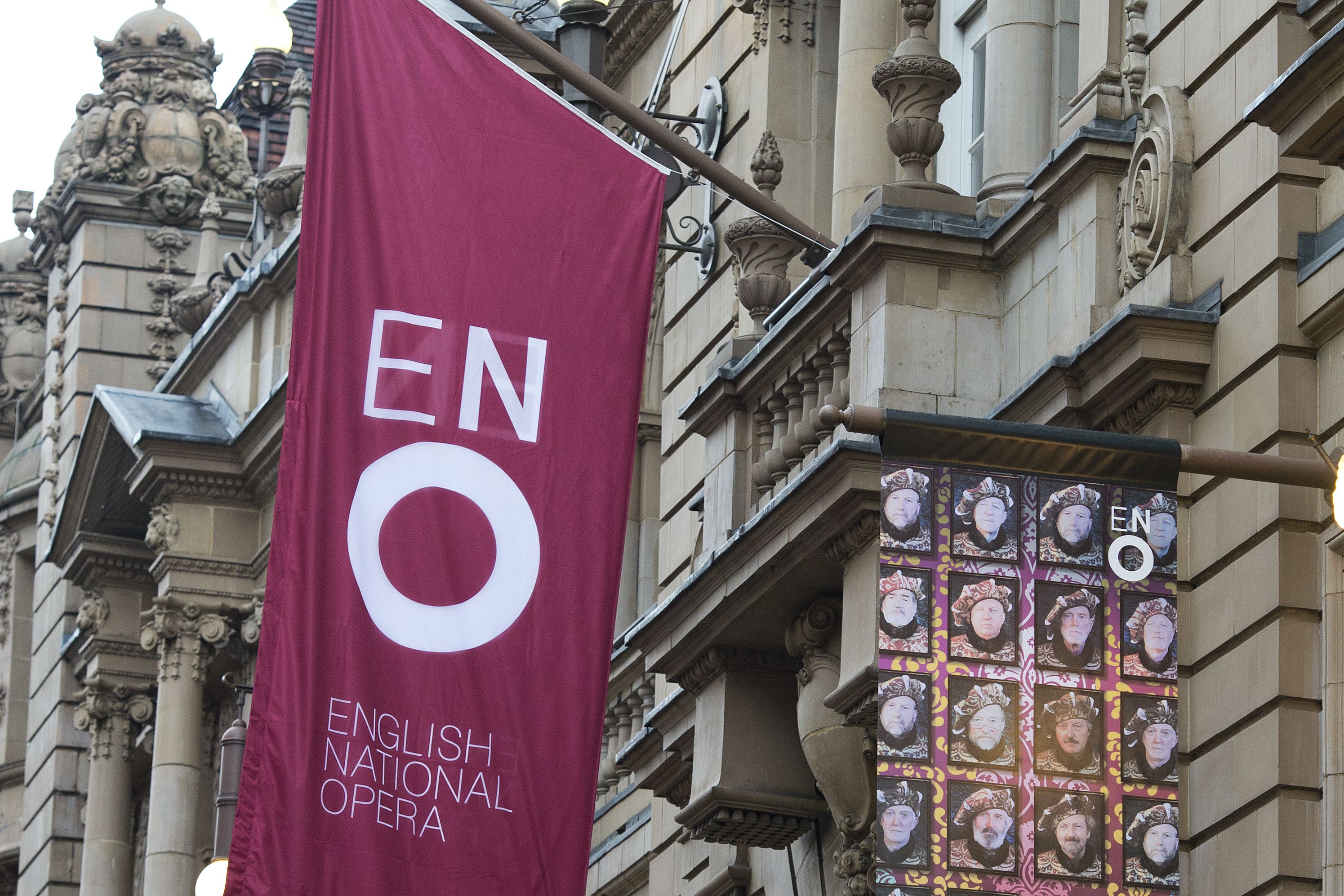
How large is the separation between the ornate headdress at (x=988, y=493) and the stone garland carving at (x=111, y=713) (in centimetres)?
2764

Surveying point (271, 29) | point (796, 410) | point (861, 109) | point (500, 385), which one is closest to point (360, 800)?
point (500, 385)

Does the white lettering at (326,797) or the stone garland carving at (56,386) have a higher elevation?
the stone garland carving at (56,386)

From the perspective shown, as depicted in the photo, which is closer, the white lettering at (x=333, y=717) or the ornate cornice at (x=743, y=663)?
the white lettering at (x=333, y=717)

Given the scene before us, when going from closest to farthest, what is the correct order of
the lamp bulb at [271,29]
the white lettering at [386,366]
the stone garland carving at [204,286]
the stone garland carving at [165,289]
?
1. the white lettering at [386,366]
2. the lamp bulb at [271,29]
3. the stone garland carving at [204,286]
4. the stone garland carving at [165,289]

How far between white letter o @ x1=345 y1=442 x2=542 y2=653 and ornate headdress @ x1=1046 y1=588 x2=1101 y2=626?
357 centimetres

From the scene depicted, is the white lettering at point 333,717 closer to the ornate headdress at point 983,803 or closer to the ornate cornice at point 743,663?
the ornate headdress at point 983,803

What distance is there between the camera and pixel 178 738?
1380 inches

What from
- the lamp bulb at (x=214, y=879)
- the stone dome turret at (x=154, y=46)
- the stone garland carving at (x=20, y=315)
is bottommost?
the lamp bulb at (x=214, y=879)

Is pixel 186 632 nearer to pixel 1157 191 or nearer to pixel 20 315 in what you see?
pixel 20 315

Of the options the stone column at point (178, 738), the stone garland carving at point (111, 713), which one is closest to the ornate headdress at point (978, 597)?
the stone column at point (178, 738)

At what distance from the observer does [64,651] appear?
42.4 metres

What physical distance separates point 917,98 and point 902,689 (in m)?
5.50

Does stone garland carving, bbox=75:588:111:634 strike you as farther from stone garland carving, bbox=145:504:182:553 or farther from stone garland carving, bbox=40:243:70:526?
stone garland carving, bbox=40:243:70:526

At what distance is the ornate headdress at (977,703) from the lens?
12.2 metres
